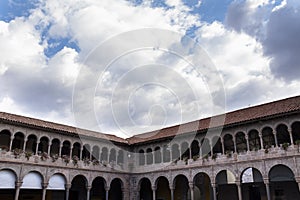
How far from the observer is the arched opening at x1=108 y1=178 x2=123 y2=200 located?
31116mm

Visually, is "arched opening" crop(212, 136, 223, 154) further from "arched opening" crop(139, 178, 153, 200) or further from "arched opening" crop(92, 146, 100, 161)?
"arched opening" crop(92, 146, 100, 161)

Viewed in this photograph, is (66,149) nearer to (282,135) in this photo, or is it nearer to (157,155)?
(157,155)

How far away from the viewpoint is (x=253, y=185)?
24.8m

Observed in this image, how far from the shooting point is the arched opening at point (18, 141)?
913 inches

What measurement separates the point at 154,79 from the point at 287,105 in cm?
1133

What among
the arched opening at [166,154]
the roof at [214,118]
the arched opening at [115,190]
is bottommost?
the arched opening at [115,190]

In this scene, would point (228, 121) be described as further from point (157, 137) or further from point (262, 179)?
point (157, 137)

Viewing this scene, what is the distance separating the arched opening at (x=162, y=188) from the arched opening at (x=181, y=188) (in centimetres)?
127

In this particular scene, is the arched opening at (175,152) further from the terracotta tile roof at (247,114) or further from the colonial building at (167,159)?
the terracotta tile roof at (247,114)

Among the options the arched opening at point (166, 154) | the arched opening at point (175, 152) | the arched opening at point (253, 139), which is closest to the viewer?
the arched opening at point (253, 139)

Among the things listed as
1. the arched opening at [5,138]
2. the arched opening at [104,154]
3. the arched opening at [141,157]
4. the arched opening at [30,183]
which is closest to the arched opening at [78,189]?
the arched opening at [104,154]

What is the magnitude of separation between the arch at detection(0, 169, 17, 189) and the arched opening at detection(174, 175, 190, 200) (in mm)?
14466

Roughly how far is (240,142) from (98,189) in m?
15.3

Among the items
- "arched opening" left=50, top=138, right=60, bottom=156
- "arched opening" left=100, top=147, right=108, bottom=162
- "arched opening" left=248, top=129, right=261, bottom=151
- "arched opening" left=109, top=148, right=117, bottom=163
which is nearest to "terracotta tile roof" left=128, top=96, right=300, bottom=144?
"arched opening" left=248, top=129, right=261, bottom=151
